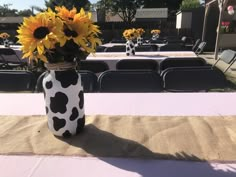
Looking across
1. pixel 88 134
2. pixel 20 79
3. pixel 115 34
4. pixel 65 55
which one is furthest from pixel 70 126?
pixel 115 34

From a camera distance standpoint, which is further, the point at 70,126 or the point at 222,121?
the point at 222,121

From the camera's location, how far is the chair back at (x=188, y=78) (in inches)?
115

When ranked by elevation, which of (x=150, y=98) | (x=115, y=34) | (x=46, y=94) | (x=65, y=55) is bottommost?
(x=115, y=34)

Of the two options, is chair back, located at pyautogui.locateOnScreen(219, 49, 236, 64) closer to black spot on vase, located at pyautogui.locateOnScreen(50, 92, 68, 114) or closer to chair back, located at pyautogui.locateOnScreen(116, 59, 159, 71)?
chair back, located at pyautogui.locateOnScreen(116, 59, 159, 71)

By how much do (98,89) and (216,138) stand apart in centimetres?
161

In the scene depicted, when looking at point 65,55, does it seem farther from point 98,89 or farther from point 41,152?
point 98,89

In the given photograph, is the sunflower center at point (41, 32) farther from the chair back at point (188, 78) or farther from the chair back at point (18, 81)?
the chair back at point (188, 78)

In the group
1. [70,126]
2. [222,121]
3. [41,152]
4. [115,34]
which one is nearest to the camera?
[41,152]

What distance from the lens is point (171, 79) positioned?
294 centimetres

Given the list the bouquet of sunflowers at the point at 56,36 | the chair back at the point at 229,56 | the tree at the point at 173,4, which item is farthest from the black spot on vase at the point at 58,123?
the tree at the point at 173,4

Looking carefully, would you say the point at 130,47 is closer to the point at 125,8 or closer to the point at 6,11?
the point at 125,8

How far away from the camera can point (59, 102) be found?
124 cm

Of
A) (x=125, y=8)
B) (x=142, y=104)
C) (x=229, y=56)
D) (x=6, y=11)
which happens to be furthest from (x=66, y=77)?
(x=6, y=11)

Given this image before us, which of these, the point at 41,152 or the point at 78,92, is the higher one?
the point at 78,92
